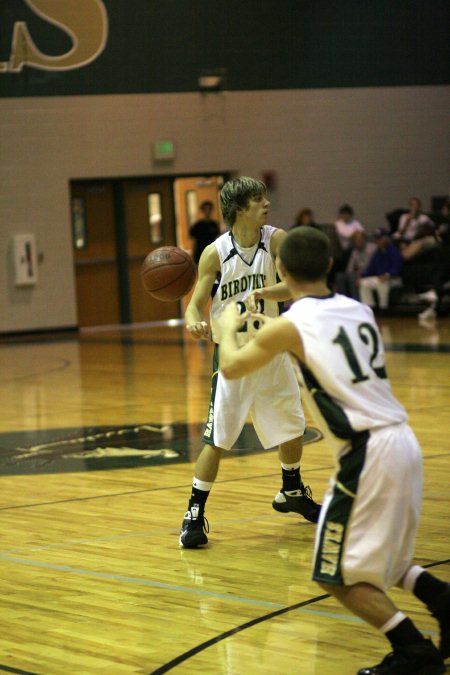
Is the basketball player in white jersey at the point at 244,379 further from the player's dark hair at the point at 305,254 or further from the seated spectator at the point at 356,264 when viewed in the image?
the seated spectator at the point at 356,264

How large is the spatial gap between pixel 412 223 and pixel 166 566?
558 inches

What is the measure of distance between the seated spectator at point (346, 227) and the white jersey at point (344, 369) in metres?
15.4

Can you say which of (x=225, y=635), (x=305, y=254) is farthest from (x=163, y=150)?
(x=305, y=254)

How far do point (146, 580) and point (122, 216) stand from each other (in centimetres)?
1424

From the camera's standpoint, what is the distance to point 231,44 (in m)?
19.1

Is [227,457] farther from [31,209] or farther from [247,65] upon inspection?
[247,65]

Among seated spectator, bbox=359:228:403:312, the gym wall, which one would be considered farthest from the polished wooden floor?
the gym wall

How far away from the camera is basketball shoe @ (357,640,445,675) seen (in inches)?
136

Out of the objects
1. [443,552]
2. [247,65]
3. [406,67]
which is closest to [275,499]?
[443,552]

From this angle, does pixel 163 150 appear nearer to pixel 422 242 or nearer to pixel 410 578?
pixel 422 242

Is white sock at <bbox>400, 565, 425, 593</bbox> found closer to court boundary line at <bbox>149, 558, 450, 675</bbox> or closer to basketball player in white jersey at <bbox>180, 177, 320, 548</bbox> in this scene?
court boundary line at <bbox>149, 558, 450, 675</bbox>

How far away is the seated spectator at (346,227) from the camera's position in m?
18.9

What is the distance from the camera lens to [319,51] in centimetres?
1995

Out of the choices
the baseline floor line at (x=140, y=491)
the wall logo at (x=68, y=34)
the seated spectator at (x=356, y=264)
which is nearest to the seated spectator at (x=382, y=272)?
the seated spectator at (x=356, y=264)
